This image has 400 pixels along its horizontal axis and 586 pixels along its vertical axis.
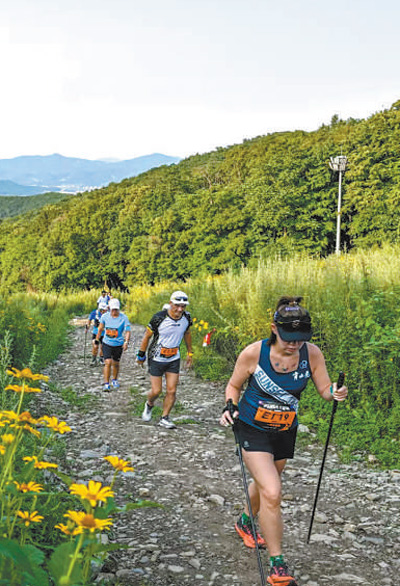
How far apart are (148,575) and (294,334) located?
86.6 inches

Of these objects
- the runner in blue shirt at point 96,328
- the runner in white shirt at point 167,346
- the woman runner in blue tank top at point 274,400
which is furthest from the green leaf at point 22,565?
the runner in blue shirt at point 96,328

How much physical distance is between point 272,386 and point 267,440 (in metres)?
0.44

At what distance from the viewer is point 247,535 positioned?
183 inches

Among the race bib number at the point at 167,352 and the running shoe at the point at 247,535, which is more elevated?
the race bib number at the point at 167,352


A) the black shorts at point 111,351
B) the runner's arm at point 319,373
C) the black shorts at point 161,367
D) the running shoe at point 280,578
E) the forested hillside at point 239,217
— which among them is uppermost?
the forested hillside at point 239,217

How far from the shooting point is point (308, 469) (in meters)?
6.69

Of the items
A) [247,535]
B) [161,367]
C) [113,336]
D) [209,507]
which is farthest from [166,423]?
[247,535]

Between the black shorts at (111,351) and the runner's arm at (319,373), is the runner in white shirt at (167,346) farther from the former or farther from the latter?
the runner's arm at (319,373)

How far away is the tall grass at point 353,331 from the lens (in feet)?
23.9

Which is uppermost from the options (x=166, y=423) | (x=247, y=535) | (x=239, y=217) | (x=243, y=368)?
(x=239, y=217)

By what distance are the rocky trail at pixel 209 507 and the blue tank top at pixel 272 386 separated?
49.4 inches

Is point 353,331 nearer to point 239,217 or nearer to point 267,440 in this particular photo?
point 267,440

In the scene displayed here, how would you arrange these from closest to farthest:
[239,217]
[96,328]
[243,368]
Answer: [243,368], [96,328], [239,217]

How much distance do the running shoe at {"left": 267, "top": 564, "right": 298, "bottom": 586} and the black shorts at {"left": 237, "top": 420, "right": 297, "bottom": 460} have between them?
790 mm
